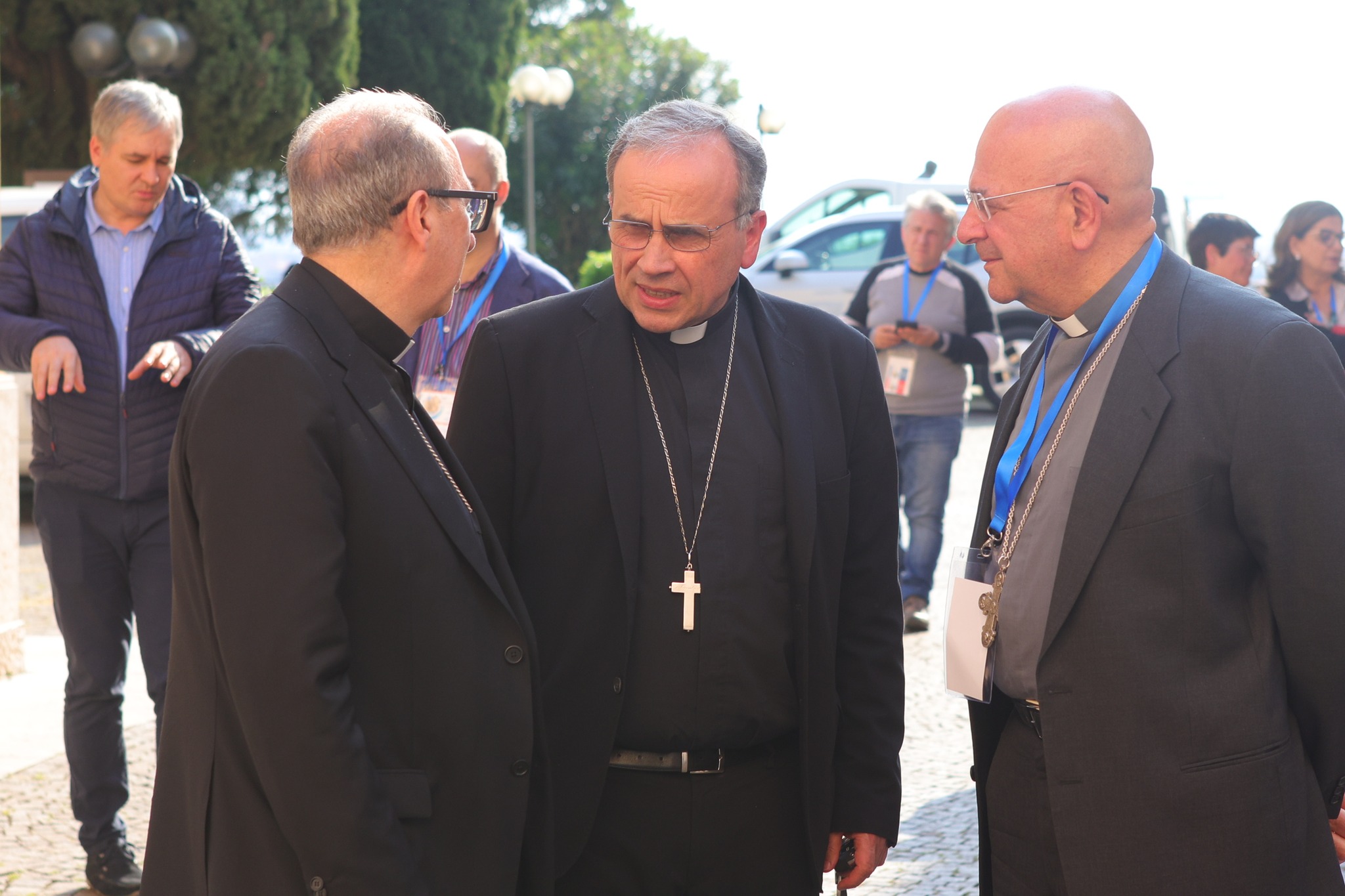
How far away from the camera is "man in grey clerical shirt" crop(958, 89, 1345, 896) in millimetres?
2174

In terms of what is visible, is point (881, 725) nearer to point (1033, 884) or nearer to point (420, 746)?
point (1033, 884)

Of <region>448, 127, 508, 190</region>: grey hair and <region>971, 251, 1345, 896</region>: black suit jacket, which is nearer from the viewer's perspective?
<region>971, 251, 1345, 896</region>: black suit jacket

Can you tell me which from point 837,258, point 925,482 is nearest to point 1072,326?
point 925,482

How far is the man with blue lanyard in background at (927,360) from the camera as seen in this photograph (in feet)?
23.5

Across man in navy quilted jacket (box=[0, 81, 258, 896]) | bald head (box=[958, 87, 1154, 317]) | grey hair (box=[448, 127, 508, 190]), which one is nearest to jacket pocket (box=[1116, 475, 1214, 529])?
bald head (box=[958, 87, 1154, 317])

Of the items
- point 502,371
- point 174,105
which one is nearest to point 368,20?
point 174,105

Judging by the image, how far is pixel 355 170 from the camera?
6.50ft

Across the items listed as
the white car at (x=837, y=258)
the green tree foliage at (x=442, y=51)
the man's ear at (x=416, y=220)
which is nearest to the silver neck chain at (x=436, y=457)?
the man's ear at (x=416, y=220)

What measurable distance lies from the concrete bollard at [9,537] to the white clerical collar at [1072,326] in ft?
16.8

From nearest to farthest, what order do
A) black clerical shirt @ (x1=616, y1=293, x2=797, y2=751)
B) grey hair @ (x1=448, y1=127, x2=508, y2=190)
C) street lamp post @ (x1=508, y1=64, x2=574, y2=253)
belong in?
black clerical shirt @ (x1=616, y1=293, x2=797, y2=751)
grey hair @ (x1=448, y1=127, x2=508, y2=190)
street lamp post @ (x1=508, y1=64, x2=574, y2=253)

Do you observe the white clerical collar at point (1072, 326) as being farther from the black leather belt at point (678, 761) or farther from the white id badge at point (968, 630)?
the black leather belt at point (678, 761)

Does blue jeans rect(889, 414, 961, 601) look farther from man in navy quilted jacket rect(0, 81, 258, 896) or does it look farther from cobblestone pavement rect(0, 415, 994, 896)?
man in navy quilted jacket rect(0, 81, 258, 896)

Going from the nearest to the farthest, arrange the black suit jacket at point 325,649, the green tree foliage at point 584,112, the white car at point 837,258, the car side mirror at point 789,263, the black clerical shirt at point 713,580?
the black suit jacket at point 325,649 → the black clerical shirt at point 713,580 → the car side mirror at point 789,263 → the white car at point 837,258 → the green tree foliage at point 584,112

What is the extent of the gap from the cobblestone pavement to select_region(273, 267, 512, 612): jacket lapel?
250 cm
